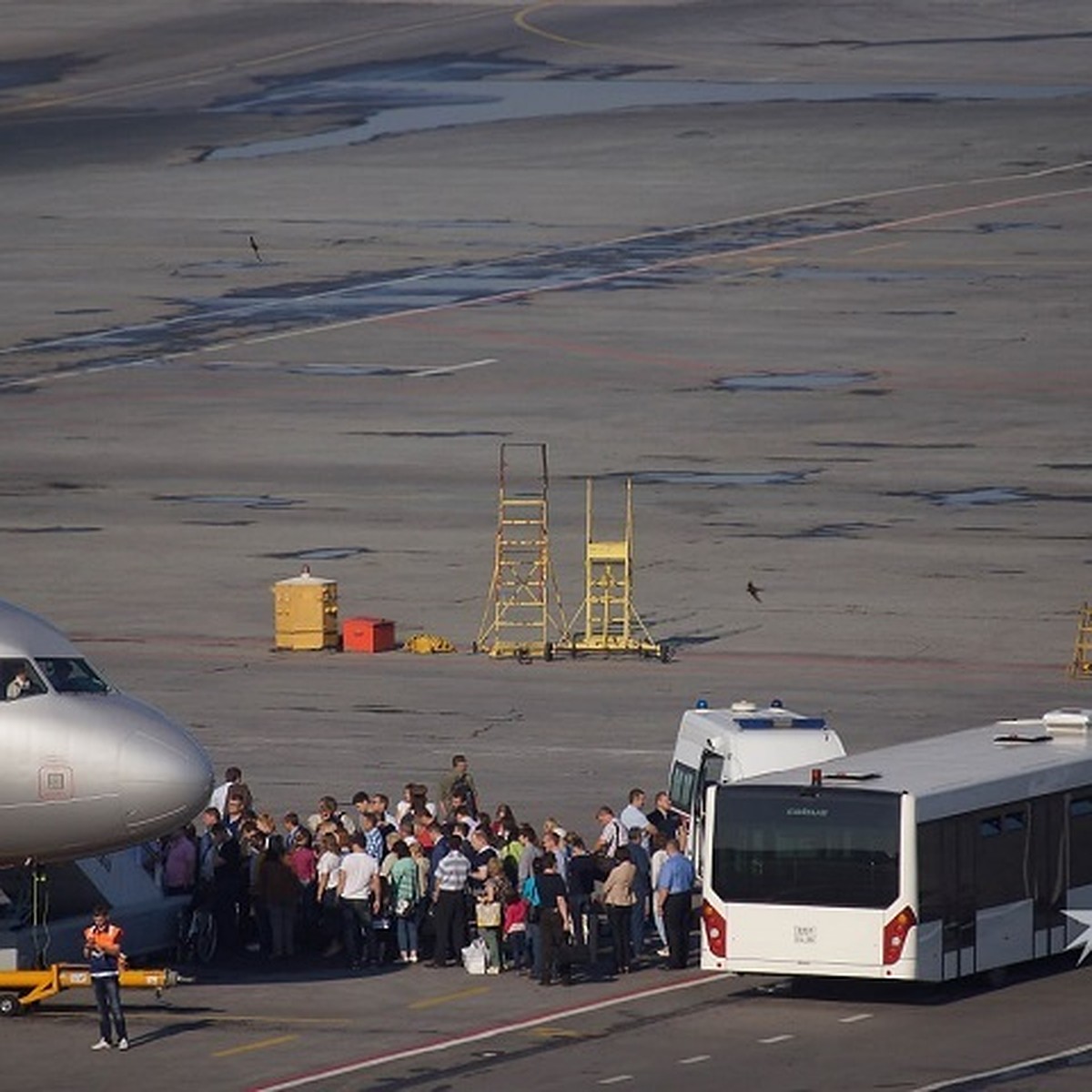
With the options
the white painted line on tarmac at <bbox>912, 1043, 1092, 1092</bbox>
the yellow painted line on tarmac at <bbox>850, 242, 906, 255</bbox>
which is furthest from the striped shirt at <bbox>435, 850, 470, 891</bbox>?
the yellow painted line on tarmac at <bbox>850, 242, 906, 255</bbox>

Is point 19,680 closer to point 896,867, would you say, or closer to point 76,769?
point 76,769

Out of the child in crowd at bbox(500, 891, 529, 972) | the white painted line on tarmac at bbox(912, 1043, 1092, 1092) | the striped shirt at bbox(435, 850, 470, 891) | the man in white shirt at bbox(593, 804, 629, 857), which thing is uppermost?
the man in white shirt at bbox(593, 804, 629, 857)

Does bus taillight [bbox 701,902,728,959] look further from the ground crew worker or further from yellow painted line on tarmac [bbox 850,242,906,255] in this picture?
yellow painted line on tarmac [bbox 850,242,906,255]

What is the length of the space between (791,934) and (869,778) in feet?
6.72

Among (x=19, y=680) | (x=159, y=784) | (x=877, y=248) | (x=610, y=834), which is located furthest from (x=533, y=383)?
(x=159, y=784)

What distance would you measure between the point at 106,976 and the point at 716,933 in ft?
23.3

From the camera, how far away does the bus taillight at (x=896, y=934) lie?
38656 mm

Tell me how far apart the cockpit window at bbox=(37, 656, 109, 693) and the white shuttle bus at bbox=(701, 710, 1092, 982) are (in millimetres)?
7283

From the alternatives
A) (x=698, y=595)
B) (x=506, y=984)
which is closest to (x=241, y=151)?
(x=698, y=595)

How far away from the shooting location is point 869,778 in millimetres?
39875

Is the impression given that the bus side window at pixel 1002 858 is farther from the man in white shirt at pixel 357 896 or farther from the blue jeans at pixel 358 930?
the blue jeans at pixel 358 930

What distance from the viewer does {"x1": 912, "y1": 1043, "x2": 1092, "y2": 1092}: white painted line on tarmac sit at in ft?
114

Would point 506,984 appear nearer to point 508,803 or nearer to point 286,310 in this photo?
point 508,803

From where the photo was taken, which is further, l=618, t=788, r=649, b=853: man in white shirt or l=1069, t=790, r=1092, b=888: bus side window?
l=618, t=788, r=649, b=853: man in white shirt
